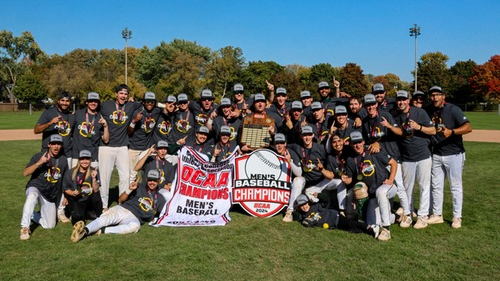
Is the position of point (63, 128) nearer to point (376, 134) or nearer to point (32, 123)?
point (376, 134)

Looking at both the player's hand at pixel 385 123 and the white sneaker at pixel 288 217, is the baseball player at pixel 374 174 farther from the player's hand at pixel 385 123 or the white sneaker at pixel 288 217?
the white sneaker at pixel 288 217

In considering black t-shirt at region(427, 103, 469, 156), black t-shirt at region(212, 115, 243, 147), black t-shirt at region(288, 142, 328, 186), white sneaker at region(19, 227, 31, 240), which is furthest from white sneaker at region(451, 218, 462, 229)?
white sneaker at region(19, 227, 31, 240)

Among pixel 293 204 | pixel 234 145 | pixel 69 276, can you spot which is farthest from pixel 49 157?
pixel 293 204

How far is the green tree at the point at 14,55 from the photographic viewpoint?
83.1 metres

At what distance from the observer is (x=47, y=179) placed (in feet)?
23.0

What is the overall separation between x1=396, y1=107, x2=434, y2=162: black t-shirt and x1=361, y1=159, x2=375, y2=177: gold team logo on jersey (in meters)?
0.90

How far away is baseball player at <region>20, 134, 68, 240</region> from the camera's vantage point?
22.5 ft

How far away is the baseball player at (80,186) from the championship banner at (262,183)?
2.73 meters

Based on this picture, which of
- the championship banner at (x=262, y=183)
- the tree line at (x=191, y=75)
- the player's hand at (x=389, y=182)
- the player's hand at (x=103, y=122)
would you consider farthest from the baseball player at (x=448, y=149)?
the tree line at (x=191, y=75)

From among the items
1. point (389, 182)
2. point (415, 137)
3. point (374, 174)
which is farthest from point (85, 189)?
point (415, 137)

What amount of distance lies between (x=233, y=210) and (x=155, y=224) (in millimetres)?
1879

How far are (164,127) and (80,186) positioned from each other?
2140mm

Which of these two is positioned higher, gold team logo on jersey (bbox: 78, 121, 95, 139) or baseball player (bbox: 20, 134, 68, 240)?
gold team logo on jersey (bbox: 78, 121, 95, 139)

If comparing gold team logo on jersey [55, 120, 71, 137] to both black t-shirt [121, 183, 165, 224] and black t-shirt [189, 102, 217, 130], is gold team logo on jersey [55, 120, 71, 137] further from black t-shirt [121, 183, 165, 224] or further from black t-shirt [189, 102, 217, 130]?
black t-shirt [189, 102, 217, 130]
